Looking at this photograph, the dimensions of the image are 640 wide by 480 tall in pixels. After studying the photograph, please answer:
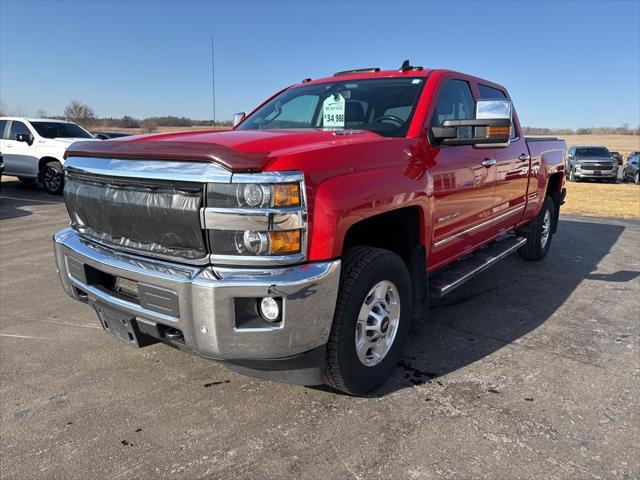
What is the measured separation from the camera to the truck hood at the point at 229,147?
7.50 feet

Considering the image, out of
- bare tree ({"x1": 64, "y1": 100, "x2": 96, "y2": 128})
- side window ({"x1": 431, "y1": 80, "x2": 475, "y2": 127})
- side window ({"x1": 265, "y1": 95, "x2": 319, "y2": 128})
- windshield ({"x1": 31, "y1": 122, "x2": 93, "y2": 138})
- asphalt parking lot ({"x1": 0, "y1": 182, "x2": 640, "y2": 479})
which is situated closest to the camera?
asphalt parking lot ({"x1": 0, "y1": 182, "x2": 640, "y2": 479})

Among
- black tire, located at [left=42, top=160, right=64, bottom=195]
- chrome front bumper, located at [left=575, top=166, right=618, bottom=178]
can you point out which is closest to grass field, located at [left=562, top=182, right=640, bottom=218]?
chrome front bumper, located at [left=575, top=166, right=618, bottom=178]

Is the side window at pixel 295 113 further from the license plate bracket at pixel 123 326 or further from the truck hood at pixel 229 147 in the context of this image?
the license plate bracket at pixel 123 326

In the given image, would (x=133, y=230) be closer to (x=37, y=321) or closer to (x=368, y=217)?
(x=368, y=217)

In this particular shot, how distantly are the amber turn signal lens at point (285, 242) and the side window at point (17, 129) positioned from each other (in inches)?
532

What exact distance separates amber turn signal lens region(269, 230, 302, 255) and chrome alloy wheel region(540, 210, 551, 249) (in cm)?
509

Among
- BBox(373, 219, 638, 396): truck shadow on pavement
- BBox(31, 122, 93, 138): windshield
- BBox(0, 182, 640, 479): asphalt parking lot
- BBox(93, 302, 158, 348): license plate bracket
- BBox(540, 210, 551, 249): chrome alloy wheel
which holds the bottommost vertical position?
BBox(373, 219, 638, 396): truck shadow on pavement

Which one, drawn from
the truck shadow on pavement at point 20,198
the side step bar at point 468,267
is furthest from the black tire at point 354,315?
the truck shadow on pavement at point 20,198

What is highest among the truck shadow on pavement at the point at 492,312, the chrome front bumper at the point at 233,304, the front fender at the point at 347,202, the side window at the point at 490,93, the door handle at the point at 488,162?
the side window at the point at 490,93

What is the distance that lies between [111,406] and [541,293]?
4.23 meters

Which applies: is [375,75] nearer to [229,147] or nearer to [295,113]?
[295,113]

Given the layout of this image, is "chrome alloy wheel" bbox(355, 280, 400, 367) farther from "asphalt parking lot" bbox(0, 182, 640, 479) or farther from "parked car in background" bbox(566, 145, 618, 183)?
"parked car in background" bbox(566, 145, 618, 183)

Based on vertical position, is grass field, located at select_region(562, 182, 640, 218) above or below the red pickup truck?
below

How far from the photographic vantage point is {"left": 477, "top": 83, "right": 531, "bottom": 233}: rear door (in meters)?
4.57
